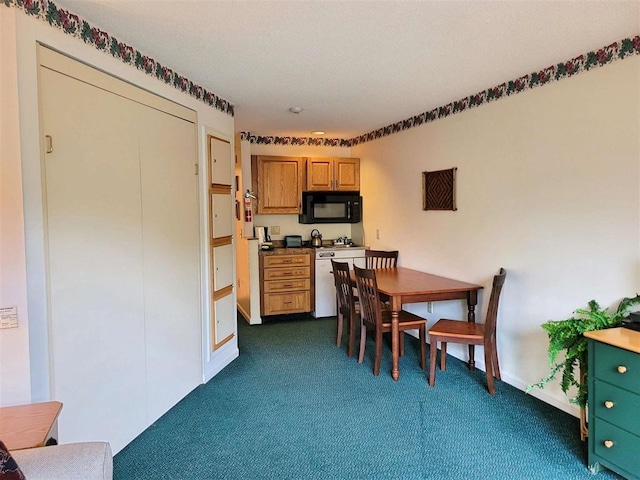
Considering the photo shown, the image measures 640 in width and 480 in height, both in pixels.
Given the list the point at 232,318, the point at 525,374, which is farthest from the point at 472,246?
the point at 232,318

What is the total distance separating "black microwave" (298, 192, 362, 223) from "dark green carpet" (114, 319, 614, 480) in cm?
228

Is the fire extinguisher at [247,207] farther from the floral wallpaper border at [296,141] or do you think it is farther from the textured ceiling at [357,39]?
the textured ceiling at [357,39]

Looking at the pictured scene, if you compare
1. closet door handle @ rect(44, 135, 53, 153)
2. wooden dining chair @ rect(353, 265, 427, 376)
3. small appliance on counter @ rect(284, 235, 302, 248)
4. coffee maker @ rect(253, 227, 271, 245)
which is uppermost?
closet door handle @ rect(44, 135, 53, 153)

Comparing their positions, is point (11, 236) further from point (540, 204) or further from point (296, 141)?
point (296, 141)

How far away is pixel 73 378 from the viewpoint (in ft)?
6.83

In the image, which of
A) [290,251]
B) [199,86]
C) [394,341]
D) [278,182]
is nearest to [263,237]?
[290,251]

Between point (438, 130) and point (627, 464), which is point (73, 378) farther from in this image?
point (438, 130)

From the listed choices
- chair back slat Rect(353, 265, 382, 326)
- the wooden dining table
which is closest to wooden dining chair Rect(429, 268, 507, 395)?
the wooden dining table

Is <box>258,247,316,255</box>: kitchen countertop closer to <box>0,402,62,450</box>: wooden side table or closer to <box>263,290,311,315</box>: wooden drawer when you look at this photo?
<box>263,290,311,315</box>: wooden drawer

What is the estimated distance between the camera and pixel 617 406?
6.61ft

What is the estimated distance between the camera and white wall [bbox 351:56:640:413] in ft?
8.03

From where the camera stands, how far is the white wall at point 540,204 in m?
2.45

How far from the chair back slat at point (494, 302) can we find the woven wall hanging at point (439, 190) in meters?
0.93

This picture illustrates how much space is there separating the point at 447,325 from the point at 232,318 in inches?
74.3
